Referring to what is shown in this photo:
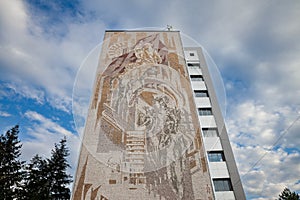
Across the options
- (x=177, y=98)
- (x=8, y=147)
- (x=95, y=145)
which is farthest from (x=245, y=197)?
(x=8, y=147)

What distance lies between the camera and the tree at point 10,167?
10383mm

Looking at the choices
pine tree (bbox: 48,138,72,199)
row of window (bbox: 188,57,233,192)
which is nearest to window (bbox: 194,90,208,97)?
row of window (bbox: 188,57,233,192)

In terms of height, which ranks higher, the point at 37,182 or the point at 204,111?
the point at 204,111

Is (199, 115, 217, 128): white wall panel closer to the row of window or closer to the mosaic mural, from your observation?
the row of window

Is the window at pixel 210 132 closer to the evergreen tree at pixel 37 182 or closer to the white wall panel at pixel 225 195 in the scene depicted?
the white wall panel at pixel 225 195

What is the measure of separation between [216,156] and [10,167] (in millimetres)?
11891

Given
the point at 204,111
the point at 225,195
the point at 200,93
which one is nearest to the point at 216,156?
the point at 225,195

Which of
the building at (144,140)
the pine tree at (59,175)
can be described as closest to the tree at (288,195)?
the building at (144,140)

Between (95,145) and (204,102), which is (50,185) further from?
(204,102)

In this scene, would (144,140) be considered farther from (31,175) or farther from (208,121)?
(31,175)

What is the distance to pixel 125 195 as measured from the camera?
25.1ft

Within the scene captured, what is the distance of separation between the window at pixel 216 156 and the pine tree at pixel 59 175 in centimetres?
934

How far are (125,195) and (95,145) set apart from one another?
7.84 ft

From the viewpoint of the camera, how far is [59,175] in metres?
13.3
